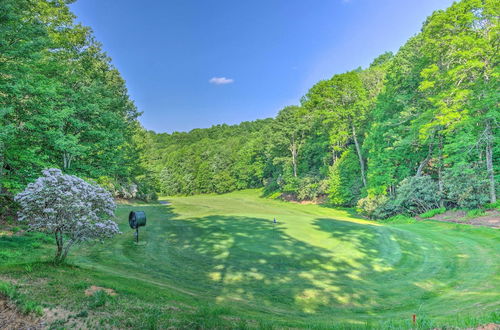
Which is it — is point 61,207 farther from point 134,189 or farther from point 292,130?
point 292,130

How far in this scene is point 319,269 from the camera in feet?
39.5

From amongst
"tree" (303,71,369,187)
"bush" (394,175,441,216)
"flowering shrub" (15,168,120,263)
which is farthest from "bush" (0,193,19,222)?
"tree" (303,71,369,187)

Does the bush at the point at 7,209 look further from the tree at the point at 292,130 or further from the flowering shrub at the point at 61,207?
the tree at the point at 292,130

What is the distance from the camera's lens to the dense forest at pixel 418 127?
2200cm

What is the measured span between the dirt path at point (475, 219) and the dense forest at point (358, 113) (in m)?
1.26

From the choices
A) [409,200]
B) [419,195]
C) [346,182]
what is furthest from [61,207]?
[346,182]

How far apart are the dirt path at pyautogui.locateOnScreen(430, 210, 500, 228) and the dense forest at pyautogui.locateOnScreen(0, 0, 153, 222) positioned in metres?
26.4

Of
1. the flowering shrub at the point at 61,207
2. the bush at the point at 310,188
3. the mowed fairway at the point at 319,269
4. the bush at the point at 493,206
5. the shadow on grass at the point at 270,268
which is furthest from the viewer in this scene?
the bush at the point at 310,188

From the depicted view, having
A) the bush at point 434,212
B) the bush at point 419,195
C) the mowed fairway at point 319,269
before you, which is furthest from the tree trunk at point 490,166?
the mowed fairway at point 319,269

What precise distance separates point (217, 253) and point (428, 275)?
368 inches

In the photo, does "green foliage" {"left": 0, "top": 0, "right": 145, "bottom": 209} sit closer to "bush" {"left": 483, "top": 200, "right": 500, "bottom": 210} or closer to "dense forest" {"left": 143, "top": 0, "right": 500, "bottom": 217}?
"dense forest" {"left": 143, "top": 0, "right": 500, "bottom": 217}

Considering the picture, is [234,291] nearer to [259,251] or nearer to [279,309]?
[279,309]

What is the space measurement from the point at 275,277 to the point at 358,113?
3488 cm

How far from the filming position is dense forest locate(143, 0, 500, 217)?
72.2 ft
